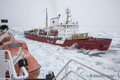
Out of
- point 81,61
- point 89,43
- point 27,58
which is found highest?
point 27,58

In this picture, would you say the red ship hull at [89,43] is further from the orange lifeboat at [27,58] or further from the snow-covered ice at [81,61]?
the orange lifeboat at [27,58]

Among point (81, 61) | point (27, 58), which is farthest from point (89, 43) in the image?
point (27, 58)

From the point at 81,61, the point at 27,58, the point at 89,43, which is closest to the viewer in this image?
the point at 27,58

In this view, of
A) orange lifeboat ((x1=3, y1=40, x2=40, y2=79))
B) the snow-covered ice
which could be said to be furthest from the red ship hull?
orange lifeboat ((x1=3, y1=40, x2=40, y2=79))

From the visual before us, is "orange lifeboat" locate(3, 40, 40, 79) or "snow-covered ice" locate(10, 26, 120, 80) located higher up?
"orange lifeboat" locate(3, 40, 40, 79)

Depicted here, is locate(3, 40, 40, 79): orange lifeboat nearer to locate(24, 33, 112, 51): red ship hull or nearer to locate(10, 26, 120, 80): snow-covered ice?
Result: locate(10, 26, 120, 80): snow-covered ice

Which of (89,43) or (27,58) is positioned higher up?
(27,58)

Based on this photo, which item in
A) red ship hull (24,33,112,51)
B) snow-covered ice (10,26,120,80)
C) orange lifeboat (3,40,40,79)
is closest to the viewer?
orange lifeboat (3,40,40,79)

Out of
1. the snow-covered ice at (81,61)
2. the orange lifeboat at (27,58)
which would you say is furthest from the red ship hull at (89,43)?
the orange lifeboat at (27,58)

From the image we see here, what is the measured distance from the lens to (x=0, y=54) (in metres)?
2.77

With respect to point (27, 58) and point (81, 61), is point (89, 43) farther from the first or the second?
point (27, 58)

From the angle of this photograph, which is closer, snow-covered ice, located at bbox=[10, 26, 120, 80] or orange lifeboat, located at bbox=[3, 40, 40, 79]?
orange lifeboat, located at bbox=[3, 40, 40, 79]

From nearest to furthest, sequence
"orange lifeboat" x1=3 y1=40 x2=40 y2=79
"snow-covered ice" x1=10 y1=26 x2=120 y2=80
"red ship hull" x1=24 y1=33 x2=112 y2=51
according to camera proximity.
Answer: "orange lifeboat" x1=3 y1=40 x2=40 y2=79 → "snow-covered ice" x1=10 y1=26 x2=120 y2=80 → "red ship hull" x1=24 y1=33 x2=112 y2=51

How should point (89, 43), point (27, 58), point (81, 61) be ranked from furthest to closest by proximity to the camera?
1. point (89, 43)
2. point (81, 61)
3. point (27, 58)
